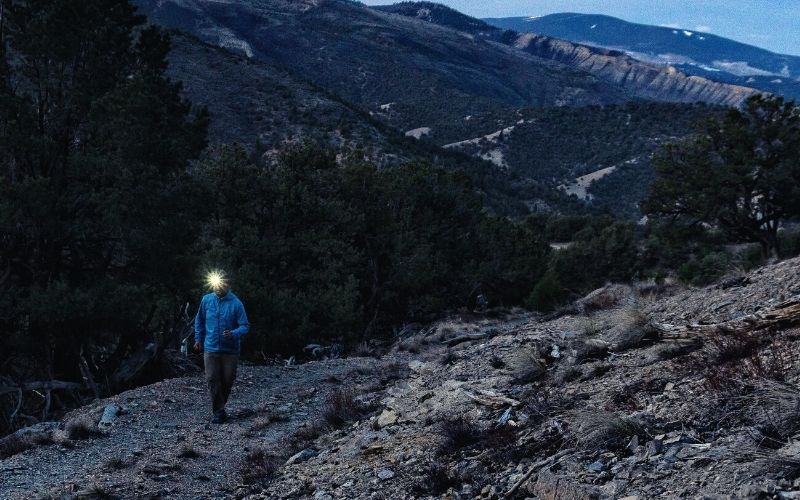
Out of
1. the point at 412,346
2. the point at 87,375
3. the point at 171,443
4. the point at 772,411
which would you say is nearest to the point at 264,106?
the point at 412,346

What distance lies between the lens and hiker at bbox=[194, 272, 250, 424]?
29.0 feet

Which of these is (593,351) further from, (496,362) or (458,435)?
Result: (458,435)

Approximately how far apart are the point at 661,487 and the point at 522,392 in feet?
9.94

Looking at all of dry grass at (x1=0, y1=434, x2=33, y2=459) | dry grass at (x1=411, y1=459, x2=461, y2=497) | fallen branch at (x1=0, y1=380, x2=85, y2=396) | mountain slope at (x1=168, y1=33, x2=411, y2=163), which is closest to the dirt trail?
dry grass at (x1=0, y1=434, x2=33, y2=459)

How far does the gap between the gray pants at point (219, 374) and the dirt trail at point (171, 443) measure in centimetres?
40

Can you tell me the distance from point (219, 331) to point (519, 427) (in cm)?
488

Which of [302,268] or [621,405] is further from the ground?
[621,405]

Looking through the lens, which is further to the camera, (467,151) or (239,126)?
(467,151)

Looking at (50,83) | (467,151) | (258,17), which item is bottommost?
(467,151)

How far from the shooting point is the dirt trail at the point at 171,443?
22.4 ft

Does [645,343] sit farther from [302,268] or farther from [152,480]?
[302,268]

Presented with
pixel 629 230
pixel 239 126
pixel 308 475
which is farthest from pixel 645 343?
pixel 239 126

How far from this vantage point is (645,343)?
701 centimetres

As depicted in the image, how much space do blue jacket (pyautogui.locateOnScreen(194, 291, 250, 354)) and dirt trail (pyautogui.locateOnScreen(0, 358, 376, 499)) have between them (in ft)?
3.99
